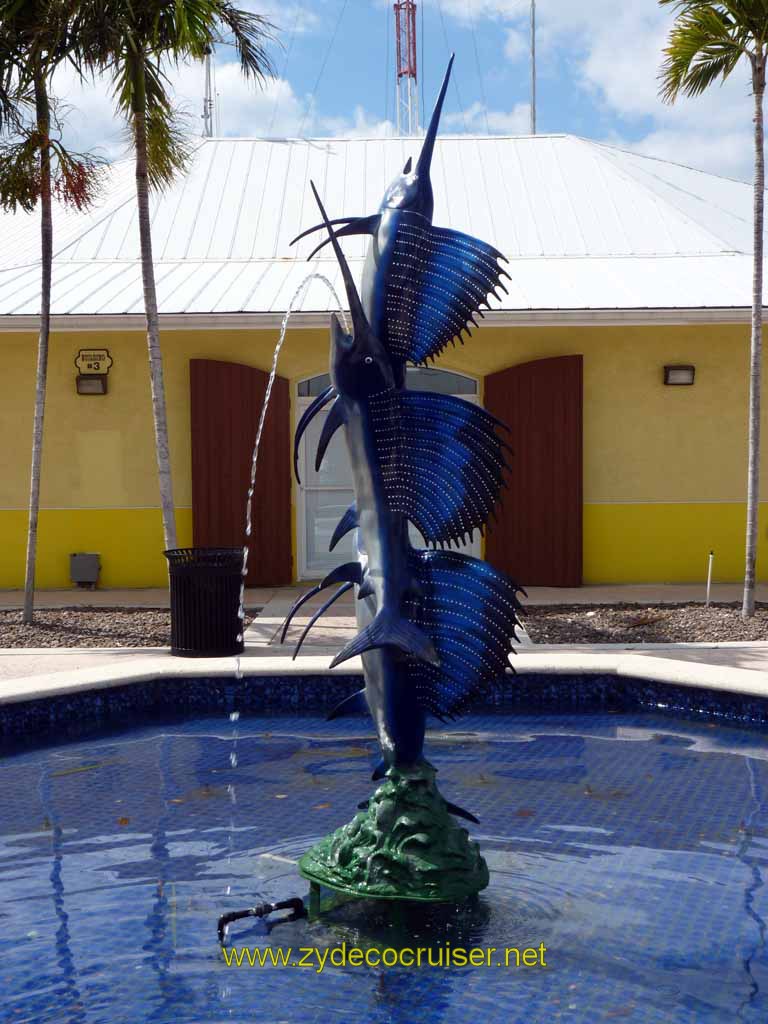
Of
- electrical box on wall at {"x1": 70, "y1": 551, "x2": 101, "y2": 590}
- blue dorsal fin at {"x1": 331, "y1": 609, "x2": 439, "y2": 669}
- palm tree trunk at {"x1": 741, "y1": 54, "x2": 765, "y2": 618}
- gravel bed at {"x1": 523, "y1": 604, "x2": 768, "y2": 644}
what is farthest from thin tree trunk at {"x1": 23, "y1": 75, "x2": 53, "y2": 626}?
blue dorsal fin at {"x1": 331, "y1": 609, "x2": 439, "y2": 669}

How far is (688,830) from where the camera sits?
588 cm

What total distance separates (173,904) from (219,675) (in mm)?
3289

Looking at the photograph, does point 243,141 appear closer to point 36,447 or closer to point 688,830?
point 36,447

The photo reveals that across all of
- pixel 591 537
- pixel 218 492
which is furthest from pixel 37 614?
pixel 591 537

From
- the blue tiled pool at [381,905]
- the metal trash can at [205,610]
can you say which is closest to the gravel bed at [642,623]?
the blue tiled pool at [381,905]

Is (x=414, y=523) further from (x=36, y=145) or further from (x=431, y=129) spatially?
(x=36, y=145)

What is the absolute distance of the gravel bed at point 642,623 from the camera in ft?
31.9

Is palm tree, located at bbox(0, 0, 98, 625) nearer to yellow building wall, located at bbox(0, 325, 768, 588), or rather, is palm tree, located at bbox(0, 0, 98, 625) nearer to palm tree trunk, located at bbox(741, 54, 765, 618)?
yellow building wall, located at bbox(0, 325, 768, 588)

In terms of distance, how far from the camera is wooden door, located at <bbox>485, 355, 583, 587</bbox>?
1261 cm

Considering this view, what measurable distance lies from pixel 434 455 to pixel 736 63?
301 inches

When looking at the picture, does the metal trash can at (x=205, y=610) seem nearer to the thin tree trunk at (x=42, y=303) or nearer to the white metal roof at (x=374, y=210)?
the thin tree trunk at (x=42, y=303)

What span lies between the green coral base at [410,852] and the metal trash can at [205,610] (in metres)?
4.42

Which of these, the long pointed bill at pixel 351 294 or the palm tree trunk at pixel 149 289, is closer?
the long pointed bill at pixel 351 294

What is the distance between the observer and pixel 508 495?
12727mm
